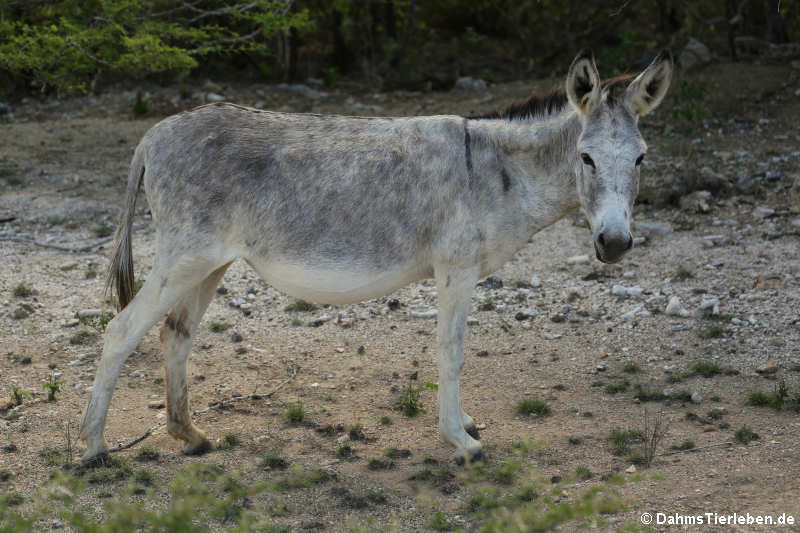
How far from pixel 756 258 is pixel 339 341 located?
4415 mm

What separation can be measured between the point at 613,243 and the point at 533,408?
1.93m

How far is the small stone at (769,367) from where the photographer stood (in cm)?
655

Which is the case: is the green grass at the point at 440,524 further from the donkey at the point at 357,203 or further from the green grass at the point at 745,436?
the green grass at the point at 745,436

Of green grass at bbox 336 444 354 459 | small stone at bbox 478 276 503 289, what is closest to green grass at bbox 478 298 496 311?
small stone at bbox 478 276 503 289

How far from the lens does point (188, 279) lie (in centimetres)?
518

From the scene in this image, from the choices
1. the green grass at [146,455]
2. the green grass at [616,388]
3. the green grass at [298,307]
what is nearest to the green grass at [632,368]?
the green grass at [616,388]

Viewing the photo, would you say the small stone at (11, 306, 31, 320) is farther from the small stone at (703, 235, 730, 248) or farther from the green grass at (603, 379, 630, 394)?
the small stone at (703, 235, 730, 248)

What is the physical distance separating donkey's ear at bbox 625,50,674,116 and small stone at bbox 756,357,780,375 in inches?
105

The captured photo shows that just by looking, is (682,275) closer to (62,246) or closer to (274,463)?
(274,463)

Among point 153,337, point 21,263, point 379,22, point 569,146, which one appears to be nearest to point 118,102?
point 379,22

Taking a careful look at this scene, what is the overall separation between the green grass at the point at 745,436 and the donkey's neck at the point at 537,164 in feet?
6.05

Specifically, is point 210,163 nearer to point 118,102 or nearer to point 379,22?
point 118,102

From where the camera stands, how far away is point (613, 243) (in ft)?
15.1

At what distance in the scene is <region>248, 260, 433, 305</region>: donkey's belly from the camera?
5.20m
